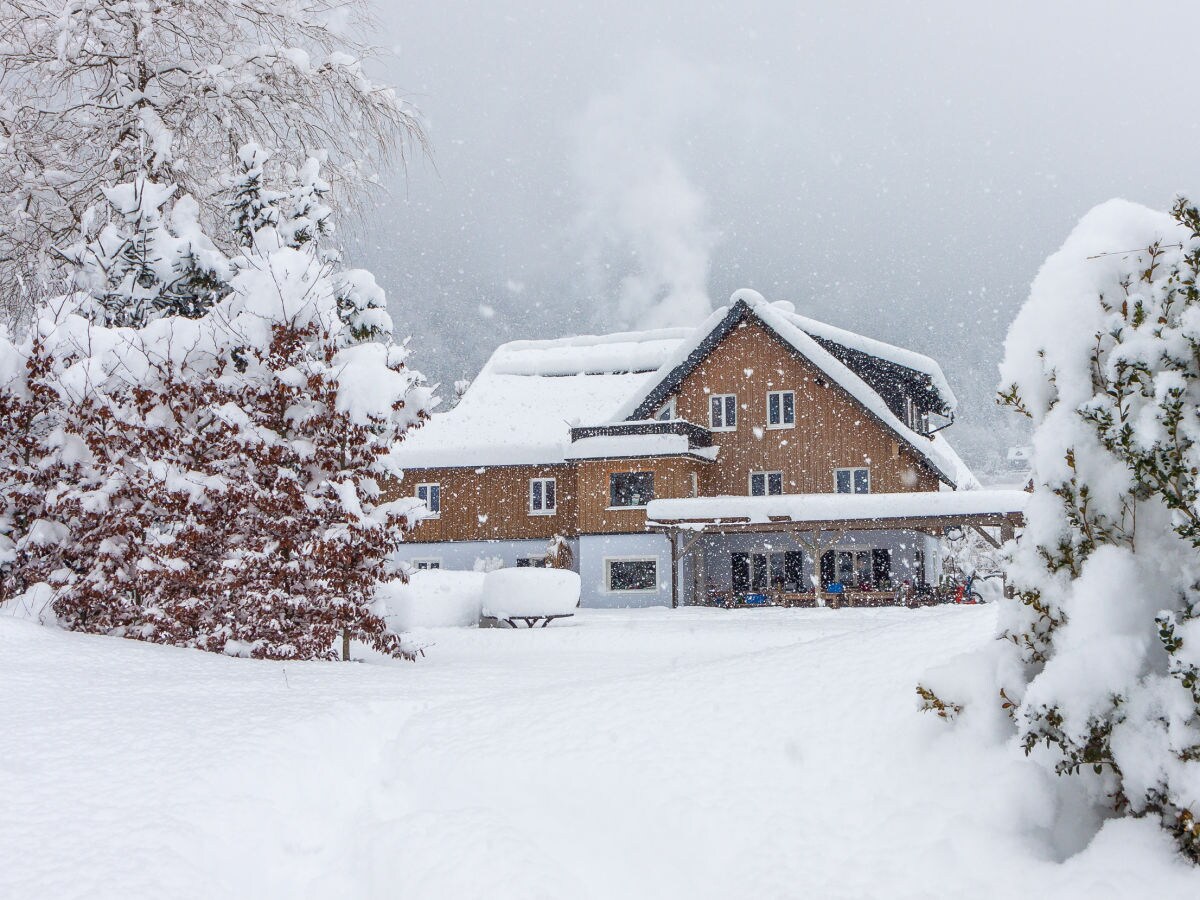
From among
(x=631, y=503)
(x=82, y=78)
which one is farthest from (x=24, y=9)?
(x=631, y=503)

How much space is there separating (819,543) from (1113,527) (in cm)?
2429

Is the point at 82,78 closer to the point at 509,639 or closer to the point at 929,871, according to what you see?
the point at 509,639

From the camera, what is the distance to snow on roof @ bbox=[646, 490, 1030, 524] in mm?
25141

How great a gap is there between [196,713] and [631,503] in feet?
84.9

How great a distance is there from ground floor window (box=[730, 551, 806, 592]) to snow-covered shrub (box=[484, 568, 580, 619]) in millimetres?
10638

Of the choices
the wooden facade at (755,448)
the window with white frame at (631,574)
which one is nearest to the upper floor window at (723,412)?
the wooden facade at (755,448)

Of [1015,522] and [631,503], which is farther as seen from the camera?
[631,503]

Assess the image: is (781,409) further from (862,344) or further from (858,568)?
(858,568)

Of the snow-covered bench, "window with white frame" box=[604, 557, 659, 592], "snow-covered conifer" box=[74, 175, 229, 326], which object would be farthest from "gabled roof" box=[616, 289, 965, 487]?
"snow-covered conifer" box=[74, 175, 229, 326]

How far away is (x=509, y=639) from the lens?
1739cm

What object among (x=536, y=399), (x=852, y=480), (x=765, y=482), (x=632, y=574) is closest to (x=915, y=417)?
(x=852, y=480)

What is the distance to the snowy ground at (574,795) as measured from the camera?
11.9ft

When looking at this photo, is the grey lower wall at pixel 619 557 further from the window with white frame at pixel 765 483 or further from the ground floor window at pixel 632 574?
the window with white frame at pixel 765 483

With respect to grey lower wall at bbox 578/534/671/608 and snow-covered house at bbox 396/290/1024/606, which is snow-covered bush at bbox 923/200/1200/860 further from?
grey lower wall at bbox 578/534/671/608
